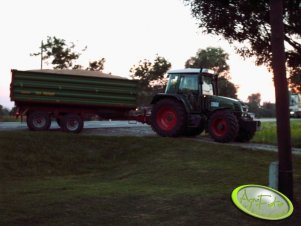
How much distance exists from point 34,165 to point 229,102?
7.60m

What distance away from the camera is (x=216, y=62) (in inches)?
3895

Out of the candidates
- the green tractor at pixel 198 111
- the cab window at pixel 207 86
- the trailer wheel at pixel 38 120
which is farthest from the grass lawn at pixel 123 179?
the trailer wheel at pixel 38 120

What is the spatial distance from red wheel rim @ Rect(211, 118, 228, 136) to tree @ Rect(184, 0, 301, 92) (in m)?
3.27

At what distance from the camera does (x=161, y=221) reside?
24.1 ft

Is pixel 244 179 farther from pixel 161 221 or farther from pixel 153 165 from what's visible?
pixel 161 221

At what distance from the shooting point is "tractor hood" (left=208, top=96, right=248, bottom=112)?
17703mm

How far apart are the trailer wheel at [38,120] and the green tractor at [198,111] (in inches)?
181

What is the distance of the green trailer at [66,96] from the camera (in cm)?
2006

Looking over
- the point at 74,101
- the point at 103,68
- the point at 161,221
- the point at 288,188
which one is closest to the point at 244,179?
the point at 288,188

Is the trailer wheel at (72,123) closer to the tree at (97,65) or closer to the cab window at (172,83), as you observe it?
the cab window at (172,83)

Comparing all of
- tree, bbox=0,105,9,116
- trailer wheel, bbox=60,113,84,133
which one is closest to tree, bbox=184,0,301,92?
trailer wheel, bbox=60,113,84,133

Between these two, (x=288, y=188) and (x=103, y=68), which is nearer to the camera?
(x=288, y=188)

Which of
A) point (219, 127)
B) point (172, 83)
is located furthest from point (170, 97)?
point (219, 127)

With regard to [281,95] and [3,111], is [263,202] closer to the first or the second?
[281,95]
